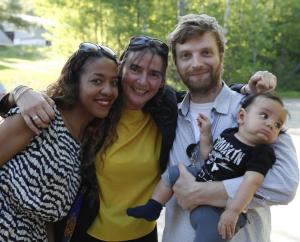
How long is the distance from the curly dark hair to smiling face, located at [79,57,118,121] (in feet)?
0.09

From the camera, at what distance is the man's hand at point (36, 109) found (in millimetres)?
1985

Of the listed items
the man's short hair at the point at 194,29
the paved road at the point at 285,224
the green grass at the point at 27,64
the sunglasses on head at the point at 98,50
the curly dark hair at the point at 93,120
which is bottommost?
the green grass at the point at 27,64

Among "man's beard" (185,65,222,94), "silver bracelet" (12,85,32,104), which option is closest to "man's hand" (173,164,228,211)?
"man's beard" (185,65,222,94)

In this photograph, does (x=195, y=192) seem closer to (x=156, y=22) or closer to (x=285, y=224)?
(x=285, y=224)

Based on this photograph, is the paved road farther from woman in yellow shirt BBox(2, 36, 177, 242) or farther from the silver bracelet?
the silver bracelet

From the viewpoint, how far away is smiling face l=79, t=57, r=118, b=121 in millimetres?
2244

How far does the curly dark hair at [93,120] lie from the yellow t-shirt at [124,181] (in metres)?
0.06

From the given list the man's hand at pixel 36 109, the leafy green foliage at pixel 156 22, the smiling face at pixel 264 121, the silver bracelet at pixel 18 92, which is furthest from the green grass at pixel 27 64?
the smiling face at pixel 264 121

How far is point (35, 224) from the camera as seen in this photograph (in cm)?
208

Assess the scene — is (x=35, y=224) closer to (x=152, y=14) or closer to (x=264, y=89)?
(x=264, y=89)

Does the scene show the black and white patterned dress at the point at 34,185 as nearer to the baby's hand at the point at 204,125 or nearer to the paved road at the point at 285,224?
the baby's hand at the point at 204,125

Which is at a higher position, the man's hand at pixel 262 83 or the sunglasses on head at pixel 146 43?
the sunglasses on head at pixel 146 43

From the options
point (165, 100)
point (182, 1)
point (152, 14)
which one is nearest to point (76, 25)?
point (152, 14)

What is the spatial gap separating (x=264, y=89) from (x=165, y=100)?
0.59 meters
